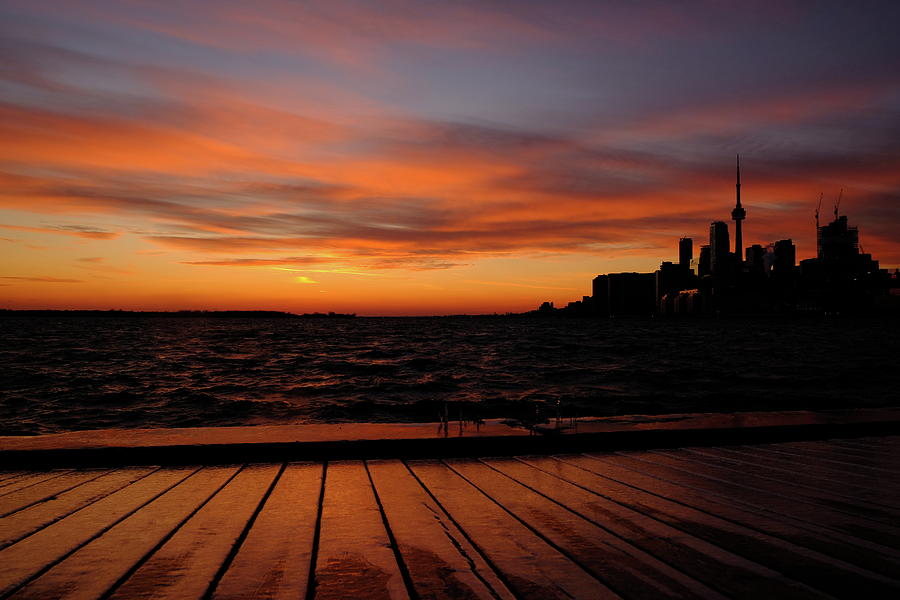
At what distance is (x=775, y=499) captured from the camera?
4020mm

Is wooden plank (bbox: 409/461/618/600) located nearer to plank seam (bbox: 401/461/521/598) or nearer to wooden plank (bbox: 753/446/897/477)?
plank seam (bbox: 401/461/521/598)

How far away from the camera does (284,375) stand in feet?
111

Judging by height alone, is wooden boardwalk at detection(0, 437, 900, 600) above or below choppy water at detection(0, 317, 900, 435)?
above

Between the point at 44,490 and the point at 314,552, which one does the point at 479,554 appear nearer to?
the point at 314,552

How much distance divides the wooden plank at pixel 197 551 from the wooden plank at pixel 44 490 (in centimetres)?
111

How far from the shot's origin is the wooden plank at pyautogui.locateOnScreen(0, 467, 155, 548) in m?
3.38

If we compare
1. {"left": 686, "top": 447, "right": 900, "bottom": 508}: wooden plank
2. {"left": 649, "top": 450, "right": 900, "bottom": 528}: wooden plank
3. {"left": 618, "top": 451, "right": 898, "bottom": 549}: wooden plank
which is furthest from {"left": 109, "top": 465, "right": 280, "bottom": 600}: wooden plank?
{"left": 686, "top": 447, "right": 900, "bottom": 508}: wooden plank

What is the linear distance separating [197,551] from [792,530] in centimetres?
315

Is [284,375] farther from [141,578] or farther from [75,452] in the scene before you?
[141,578]

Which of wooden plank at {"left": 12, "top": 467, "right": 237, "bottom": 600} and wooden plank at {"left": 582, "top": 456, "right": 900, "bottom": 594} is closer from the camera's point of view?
wooden plank at {"left": 12, "top": 467, "right": 237, "bottom": 600}

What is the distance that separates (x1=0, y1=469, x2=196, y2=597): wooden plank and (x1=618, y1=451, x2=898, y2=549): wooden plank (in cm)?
385

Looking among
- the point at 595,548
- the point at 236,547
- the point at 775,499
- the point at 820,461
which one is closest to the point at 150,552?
the point at 236,547

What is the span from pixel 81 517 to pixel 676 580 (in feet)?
10.8

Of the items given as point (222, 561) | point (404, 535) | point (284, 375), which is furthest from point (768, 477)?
point (284, 375)
